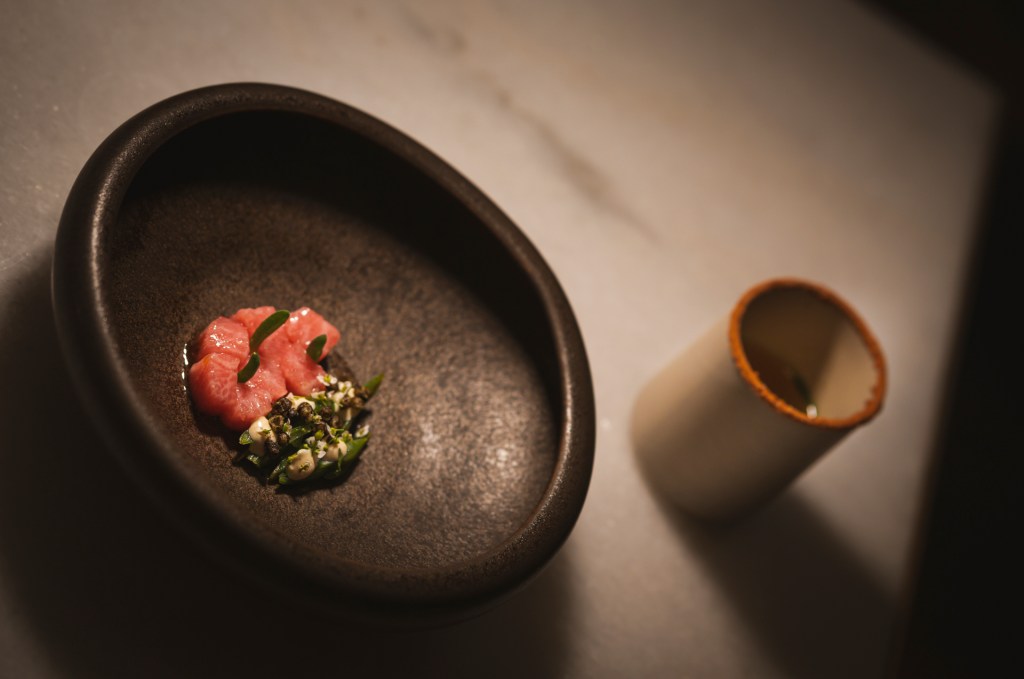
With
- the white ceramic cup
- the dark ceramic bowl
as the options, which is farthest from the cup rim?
the dark ceramic bowl

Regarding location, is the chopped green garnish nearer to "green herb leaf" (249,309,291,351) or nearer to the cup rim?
"green herb leaf" (249,309,291,351)

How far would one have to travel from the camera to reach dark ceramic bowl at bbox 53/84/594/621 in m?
0.74

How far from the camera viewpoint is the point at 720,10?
1.91 metres

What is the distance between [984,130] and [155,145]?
2172mm

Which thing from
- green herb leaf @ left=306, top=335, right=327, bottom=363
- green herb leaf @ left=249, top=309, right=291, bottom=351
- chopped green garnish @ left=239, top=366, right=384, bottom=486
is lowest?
chopped green garnish @ left=239, top=366, right=384, bottom=486

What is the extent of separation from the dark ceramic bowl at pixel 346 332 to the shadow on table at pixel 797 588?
40 cm

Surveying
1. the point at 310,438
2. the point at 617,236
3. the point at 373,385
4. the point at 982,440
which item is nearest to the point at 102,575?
the point at 310,438

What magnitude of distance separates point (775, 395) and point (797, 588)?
1.21 ft

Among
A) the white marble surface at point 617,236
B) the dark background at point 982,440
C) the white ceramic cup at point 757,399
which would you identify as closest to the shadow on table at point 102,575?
the white marble surface at point 617,236

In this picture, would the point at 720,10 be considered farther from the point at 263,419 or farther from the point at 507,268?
the point at 263,419

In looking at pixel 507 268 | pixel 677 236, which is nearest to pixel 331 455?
pixel 507 268

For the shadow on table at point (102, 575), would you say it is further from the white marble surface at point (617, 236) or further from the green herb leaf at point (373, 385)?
the green herb leaf at point (373, 385)

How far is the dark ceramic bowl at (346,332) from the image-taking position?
0.74 metres

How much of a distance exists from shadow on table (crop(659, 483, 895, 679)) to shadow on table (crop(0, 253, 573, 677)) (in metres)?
0.55
